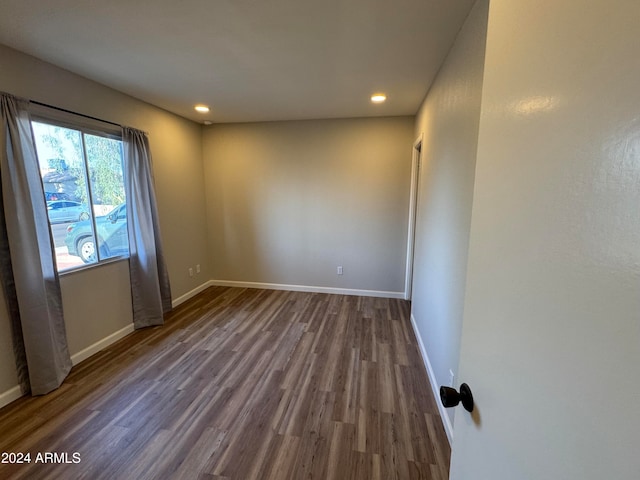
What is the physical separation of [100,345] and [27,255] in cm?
114

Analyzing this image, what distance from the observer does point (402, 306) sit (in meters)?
3.81

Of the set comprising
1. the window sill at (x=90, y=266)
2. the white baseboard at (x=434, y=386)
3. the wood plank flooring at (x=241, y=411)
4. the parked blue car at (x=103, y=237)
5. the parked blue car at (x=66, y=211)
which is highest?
the parked blue car at (x=66, y=211)

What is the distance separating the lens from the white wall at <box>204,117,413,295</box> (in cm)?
386

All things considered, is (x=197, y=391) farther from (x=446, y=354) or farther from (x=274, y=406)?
(x=446, y=354)

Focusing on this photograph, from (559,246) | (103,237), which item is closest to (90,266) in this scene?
(103,237)

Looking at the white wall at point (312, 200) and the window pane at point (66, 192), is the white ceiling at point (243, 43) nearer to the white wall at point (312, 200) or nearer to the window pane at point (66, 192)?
the window pane at point (66, 192)

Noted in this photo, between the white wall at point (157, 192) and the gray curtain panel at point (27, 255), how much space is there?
115mm

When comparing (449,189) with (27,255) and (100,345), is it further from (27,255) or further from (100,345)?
(100,345)

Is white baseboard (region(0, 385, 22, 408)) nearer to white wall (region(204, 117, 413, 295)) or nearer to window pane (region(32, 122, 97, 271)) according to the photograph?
window pane (region(32, 122, 97, 271))

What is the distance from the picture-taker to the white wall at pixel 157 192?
2.07 m

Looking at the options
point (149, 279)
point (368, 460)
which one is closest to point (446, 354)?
point (368, 460)

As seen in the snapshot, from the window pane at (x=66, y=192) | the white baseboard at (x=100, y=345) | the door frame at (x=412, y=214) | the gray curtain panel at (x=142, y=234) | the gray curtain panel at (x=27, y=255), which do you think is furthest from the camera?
the door frame at (x=412, y=214)

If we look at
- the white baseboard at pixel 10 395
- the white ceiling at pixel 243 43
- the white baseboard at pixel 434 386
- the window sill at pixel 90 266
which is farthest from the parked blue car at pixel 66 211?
the white baseboard at pixel 434 386

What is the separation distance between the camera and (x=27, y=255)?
79.4 inches
